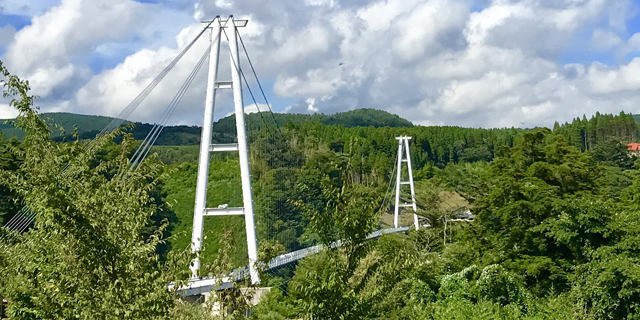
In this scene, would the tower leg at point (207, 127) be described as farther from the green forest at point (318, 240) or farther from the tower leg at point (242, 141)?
the green forest at point (318, 240)

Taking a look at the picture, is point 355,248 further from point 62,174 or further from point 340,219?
point 62,174

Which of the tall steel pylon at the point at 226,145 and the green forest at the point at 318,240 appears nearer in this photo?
the green forest at the point at 318,240

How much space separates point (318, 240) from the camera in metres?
8.88

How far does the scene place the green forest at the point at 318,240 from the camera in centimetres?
609

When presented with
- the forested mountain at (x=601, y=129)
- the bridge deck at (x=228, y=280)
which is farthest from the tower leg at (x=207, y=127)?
the forested mountain at (x=601, y=129)

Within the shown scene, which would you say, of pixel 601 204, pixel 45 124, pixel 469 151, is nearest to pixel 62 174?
pixel 45 124

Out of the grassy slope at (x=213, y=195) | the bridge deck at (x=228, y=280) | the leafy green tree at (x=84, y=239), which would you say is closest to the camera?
the leafy green tree at (x=84, y=239)

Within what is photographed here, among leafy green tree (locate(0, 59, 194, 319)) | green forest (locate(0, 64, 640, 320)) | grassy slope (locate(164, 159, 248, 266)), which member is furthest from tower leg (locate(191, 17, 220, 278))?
leafy green tree (locate(0, 59, 194, 319))

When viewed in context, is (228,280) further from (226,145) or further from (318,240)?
(226,145)

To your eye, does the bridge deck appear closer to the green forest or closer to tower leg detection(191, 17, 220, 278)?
the green forest

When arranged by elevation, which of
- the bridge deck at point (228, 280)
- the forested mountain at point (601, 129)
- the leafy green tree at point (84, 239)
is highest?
the forested mountain at point (601, 129)

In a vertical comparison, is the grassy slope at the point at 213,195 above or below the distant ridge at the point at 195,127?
below

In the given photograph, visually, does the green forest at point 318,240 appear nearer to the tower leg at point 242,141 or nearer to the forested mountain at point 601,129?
the tower leg at point 242,141

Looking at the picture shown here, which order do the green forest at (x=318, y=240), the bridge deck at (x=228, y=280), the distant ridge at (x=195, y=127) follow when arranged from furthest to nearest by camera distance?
the distant ridge at (x=195, y=127), the bridge deck at (x=228, y=280), the green forest at (x=318, y=240)
